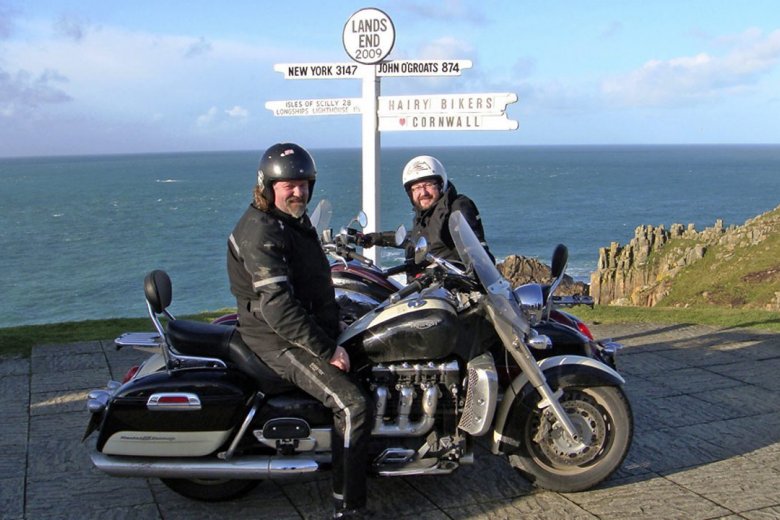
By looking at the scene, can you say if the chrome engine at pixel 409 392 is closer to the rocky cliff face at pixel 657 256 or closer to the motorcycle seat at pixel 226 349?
the motorcycle seat at pixel 226 349

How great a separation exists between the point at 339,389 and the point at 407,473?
2.00 feet

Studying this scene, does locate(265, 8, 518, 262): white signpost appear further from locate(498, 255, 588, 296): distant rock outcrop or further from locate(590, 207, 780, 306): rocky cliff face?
locate(590, 207, 780, 306): rocky cliff face

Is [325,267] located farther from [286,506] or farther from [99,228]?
[99,228]

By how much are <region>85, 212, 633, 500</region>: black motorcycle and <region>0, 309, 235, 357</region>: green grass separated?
153 inches

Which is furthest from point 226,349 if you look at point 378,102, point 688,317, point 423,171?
point 688,317

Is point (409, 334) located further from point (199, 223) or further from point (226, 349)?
point (199, 223)

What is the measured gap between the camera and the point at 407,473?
13.6 ft

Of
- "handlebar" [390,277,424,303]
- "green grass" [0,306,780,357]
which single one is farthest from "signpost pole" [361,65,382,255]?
"handlebar" [390,277,424,303]

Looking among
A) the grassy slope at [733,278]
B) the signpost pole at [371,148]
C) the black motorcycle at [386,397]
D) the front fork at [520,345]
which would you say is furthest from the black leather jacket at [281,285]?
the grassy slope at [733,278]

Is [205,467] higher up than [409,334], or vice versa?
[409,334]

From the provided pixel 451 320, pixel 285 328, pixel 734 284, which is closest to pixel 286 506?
pixel 285 328

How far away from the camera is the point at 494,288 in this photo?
419 centimetres

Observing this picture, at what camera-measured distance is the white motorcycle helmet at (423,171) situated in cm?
595

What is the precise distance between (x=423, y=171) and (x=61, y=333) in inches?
186
